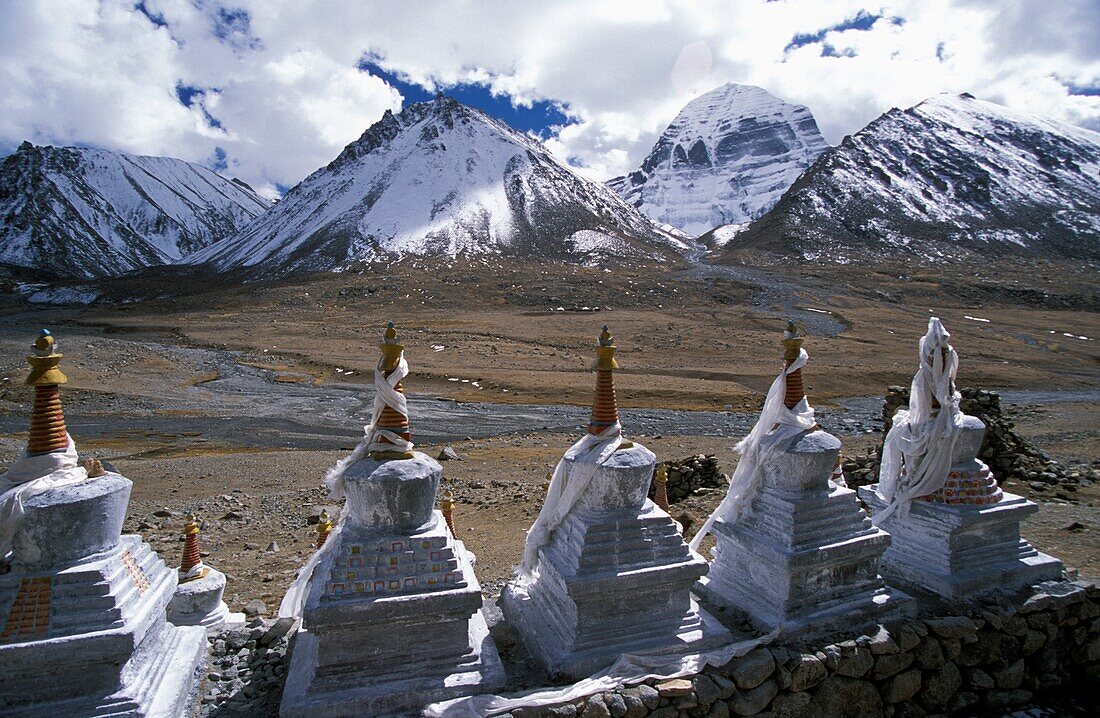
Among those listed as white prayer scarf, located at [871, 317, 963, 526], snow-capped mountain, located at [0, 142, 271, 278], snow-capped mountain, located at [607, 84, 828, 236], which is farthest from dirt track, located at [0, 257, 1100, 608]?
snow-capped mountain, located at [607, 84, 828, 236]

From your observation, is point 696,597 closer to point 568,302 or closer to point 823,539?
point 823,539

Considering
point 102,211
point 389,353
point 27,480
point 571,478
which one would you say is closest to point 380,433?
point 389,353

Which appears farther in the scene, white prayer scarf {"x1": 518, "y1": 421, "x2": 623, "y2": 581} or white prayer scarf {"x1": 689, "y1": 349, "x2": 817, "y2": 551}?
white prayer scarf {"x1": 689, "y1": 349, "x2": 817, "y2": 551}

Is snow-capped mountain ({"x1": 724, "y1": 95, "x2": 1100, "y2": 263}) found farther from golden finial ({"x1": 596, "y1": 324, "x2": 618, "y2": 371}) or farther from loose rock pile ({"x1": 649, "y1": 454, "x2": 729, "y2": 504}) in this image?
golden finial ({"x1": 596, "y1": 324, "x2": 618, "y2": 371})

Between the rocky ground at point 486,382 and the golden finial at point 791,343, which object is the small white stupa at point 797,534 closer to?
the golden finial at point 791,343

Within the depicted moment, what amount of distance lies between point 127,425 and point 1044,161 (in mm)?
139161

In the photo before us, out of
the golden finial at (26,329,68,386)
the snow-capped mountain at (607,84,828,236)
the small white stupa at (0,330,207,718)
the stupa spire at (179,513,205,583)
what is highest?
the snow-capped mountain at (607,84,828,236)

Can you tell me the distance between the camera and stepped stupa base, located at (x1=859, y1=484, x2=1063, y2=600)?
6.04 meters

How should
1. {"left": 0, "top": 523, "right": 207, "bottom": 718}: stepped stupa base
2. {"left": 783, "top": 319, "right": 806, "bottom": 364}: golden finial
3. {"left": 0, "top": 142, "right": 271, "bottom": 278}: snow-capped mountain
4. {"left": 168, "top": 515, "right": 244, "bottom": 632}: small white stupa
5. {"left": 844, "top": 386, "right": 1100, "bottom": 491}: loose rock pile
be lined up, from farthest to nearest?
{"left": 0, "top": 142, "right": 271, "bottom": 278}: snow-capped mountain, {"left": 844, "top": 386, "right": 1100, "bottom": 491}: loose rock pile, {"left": 168, "top": 515, "right": 244, "bottom": 632}: small white stupa, {"left": 783, "top": 319, "right": 806, "bottom": 364}: golden finial, {"left": 0, "top": 523, "right": 207, "bottom": 718}: stepped stupa base

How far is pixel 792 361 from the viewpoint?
5.69 meters

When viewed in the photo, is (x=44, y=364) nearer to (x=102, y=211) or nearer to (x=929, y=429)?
(x=929, y=429)

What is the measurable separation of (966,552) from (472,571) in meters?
5.02

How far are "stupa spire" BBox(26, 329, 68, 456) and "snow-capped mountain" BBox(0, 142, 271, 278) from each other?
127 meters

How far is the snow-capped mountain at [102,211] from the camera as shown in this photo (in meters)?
113
